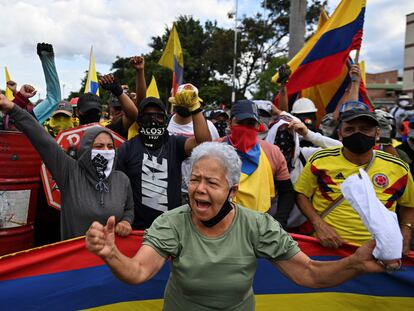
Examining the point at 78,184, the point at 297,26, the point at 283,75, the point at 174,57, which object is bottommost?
the point at 78,184

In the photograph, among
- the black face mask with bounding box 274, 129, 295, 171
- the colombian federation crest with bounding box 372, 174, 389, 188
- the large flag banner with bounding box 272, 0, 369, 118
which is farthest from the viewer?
the large flag banner with bounding box 272, 0, 369, 118

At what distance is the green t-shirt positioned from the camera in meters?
1.89

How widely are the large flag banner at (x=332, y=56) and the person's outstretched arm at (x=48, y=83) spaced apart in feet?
8.64

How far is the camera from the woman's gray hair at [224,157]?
1.99 m

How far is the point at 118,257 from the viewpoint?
1638 mm

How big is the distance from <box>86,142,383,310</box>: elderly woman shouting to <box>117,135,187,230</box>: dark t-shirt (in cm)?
103

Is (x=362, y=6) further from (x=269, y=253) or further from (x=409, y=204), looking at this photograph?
(x=269, y=253)

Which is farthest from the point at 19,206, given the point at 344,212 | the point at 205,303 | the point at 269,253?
the point at 344,212

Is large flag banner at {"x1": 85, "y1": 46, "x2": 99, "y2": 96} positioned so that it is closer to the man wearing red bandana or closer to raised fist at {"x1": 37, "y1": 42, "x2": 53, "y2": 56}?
raised fist at {"x1": 37, "y1": 42, "x2": 53, "y2": 56}

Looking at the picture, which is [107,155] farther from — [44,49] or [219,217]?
[44,49]

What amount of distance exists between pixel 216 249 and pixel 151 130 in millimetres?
1550

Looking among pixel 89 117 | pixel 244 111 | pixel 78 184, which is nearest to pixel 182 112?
pixel 89 117

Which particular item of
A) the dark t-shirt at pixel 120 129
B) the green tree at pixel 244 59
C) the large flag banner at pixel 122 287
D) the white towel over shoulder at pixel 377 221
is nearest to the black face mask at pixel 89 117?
the dark t-shirt at pixel 120 129

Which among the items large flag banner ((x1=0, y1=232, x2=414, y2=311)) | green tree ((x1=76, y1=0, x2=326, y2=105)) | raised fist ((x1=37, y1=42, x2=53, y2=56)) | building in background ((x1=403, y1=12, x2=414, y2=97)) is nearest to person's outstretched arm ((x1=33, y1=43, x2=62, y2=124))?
raised fist ((x1=37, y1=42, x2=53, y2=56))
